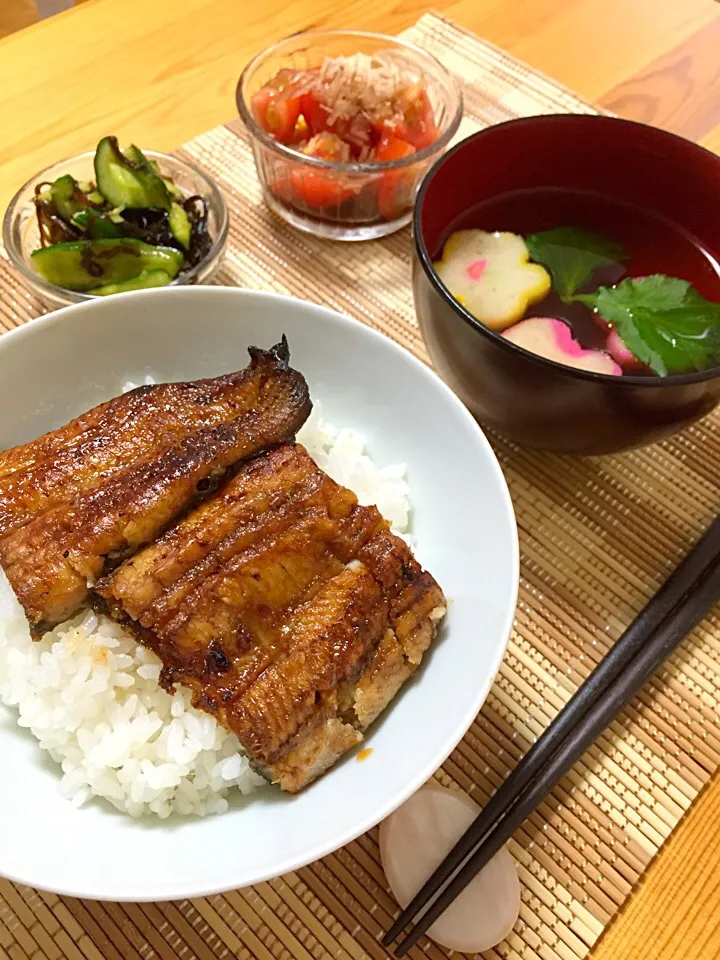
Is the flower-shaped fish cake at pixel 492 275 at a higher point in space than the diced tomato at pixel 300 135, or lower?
lower

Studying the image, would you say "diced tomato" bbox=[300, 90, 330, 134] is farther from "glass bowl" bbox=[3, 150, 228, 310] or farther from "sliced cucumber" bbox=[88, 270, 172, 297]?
"sliced cucumber" bbox=[88, 270, 172, 297]

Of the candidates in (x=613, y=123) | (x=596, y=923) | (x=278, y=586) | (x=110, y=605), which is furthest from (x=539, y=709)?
(x=613, y=123)

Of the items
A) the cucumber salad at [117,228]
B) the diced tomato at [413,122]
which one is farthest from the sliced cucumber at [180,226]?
the diced tomato at [413,122]

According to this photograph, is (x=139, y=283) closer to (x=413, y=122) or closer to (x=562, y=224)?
(x=413, y=122)

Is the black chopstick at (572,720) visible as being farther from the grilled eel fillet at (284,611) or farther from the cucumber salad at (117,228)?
the cucumber salad at (117,228)

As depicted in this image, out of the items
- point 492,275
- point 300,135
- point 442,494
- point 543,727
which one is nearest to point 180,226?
point 300,135

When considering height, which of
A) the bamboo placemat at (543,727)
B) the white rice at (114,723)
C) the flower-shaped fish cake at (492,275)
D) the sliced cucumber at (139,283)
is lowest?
the bamboo placemat at (543,727)
